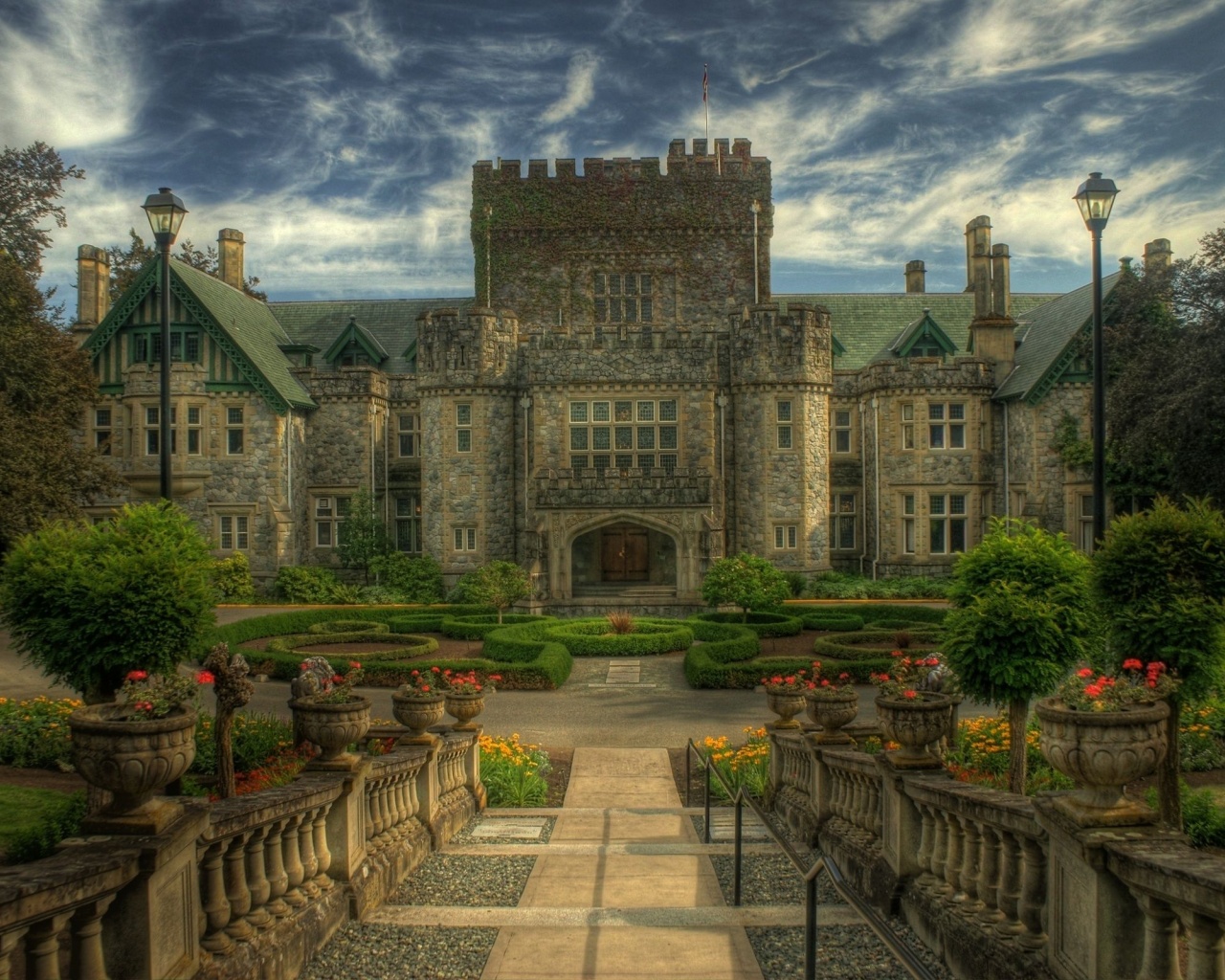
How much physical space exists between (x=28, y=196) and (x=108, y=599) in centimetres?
2802

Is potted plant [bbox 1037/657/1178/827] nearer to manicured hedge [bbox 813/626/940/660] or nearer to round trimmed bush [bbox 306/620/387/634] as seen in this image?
manicured hedge [bbox 813/626/940/660]

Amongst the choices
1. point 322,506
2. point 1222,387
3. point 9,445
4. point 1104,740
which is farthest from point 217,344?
point 1104,740

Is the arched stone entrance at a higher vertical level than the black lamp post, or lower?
lower

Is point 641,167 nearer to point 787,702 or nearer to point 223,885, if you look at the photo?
point 787,702

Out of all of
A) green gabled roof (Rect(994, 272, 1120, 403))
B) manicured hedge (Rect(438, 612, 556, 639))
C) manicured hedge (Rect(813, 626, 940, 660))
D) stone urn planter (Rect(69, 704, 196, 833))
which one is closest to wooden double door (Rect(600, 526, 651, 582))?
manicured hedge (Rect(438, 612, 556, 639))

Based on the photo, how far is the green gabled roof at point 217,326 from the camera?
107ft

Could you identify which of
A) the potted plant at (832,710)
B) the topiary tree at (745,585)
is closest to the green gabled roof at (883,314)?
the topiary tree at (745,585)

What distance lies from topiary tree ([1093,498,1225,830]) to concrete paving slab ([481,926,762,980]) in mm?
5418

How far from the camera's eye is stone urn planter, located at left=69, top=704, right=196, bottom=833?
4918 millimetres

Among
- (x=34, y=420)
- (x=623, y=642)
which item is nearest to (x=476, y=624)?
(x=623, y=642)

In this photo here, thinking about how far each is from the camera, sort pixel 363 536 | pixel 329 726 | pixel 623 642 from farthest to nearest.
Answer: pixel 363 536
pixel 623 642
pixel 329 726

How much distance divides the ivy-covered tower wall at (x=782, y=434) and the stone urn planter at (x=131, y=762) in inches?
1145

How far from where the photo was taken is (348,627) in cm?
2633

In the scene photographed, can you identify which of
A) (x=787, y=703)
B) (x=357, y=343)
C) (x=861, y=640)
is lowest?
(x=861, y=640)
